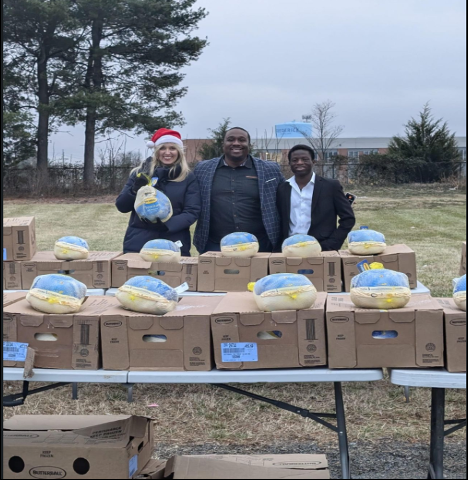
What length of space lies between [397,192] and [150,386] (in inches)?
718

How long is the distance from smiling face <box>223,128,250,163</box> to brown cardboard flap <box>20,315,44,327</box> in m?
2.16

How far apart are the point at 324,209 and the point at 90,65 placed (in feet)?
60.0

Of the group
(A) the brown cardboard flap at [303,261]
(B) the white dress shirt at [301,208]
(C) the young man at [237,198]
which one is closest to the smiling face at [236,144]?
(C) the young man at [237,198]

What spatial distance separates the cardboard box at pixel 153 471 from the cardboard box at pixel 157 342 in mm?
455

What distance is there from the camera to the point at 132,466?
8.22 ft

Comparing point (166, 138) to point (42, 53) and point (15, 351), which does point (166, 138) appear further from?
point (42, 53)

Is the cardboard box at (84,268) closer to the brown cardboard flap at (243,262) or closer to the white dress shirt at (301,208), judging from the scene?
the brown cardboard flap at (243,262)

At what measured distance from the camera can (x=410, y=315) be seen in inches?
92.7

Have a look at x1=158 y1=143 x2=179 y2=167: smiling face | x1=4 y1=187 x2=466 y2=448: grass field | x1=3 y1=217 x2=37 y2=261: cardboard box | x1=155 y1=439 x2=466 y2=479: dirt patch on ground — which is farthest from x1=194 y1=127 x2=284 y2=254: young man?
x1=155 y1=439 x2=466 y2=479: dirt patch on ground

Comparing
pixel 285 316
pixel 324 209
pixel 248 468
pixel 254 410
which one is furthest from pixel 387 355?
pixel 324 209

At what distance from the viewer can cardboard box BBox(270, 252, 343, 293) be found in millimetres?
3713

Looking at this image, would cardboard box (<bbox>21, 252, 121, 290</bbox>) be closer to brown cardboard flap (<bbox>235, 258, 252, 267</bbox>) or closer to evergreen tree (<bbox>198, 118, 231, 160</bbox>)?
brown cardboard flap (<bbox>235, 258, 252, 267</bbox>)

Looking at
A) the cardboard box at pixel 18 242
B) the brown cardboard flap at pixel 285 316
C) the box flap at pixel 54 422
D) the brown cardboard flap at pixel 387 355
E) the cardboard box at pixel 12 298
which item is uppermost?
the cardboard box at pixel 18 242

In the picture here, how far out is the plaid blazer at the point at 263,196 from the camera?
14.3ft
